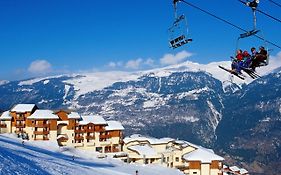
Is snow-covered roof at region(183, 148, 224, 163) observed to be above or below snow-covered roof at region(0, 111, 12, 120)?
below

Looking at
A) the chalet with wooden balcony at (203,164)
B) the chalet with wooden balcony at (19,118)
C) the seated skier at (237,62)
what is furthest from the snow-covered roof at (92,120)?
the seated skier at (237,62)

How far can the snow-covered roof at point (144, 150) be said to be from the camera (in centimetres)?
9238

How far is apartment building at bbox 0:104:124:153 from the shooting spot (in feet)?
300

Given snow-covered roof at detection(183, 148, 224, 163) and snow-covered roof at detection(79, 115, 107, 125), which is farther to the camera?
snow-covered roof at detection(79, 115, 107, 125)

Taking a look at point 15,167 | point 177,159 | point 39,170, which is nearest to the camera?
point 15,167

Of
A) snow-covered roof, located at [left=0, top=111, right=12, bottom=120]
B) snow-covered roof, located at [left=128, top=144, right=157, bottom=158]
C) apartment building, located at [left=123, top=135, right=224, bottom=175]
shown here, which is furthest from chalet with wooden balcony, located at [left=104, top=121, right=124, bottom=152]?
snow-covered roof, located at [left=0, top=111, right=12, bottom=120]

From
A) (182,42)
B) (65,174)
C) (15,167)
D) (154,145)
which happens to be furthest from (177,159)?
(182,42)

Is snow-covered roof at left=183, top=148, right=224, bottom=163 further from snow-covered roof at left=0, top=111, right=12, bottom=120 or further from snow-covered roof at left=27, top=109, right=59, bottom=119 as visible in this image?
snow-covered roof at left=0, top=111, right=12, bottom=120

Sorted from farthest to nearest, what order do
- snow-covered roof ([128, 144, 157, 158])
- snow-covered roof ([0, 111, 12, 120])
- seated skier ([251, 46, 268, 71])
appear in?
snow-covered roof ([0, 111, 12, 120]) < snow-covered roof ([128, 144, 157, 158]) < seated skier ([251, 46, 268, 71])

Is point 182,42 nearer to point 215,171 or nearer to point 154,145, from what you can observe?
point 215,171

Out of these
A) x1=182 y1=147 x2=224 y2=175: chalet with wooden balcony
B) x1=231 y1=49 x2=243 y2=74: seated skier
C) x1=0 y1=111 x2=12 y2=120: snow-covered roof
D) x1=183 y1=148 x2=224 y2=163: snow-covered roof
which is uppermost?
x1=231 y1=49 x2=243 y2=74: seated skier

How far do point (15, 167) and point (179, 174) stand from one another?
45282 mm

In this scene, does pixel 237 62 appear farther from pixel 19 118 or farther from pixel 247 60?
pixel 19 118

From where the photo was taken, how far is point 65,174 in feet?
118
